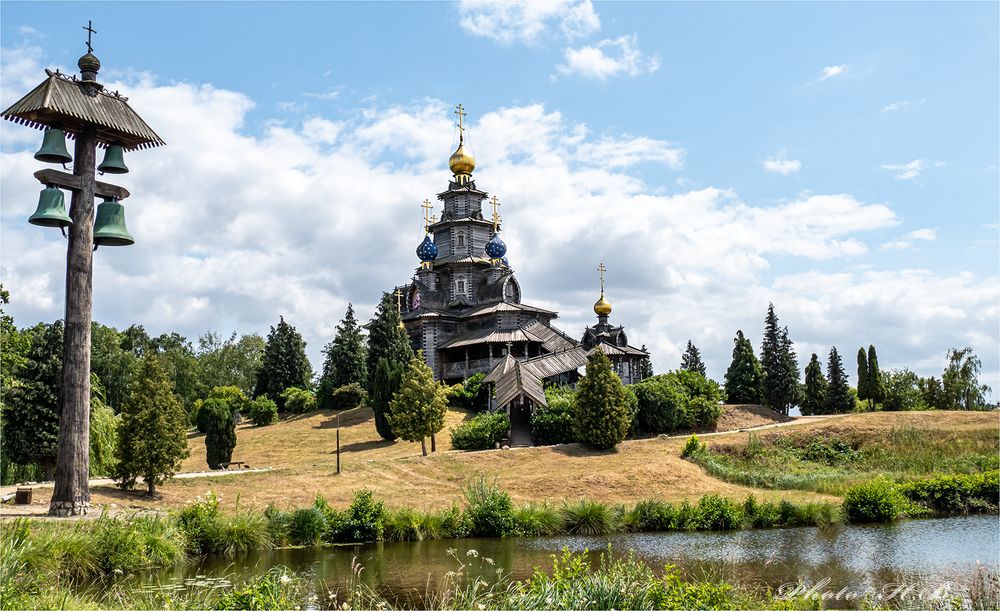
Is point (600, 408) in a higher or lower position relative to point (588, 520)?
higher

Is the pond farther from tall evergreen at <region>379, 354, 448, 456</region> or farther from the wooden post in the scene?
tall evergreen at <region>379, 354, 448, 456</region>

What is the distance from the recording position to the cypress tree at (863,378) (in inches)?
2156

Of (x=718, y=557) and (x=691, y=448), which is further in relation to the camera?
(x=691, y=448)

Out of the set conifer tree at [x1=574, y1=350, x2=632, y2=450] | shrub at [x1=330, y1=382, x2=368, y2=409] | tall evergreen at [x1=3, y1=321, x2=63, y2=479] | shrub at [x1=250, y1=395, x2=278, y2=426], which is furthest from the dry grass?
shrub at [x1=330, y1=382, x2=368, y2=409]

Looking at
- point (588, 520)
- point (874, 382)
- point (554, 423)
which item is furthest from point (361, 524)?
point (874, 382)

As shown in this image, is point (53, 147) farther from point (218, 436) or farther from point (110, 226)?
point (218, 436)

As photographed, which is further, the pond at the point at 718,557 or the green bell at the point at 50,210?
the green bell at the point at 50,210

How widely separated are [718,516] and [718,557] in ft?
19.0

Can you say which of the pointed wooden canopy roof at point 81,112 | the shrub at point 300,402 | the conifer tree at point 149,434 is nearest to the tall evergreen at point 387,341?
the shrub at point 300,402

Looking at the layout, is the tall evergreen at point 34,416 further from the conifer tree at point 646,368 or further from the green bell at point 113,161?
the conifer tree at point 646,368

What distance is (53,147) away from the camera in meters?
19.6

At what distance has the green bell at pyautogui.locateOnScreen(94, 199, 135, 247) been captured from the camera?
19.9 meters

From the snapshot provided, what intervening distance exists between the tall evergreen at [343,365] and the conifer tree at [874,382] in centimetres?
3258

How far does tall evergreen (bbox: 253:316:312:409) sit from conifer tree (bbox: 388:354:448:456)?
22758 millimetres
